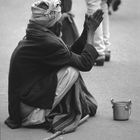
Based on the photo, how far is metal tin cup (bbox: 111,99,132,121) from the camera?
8789mm

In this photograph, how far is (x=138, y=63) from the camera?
12.8 meters

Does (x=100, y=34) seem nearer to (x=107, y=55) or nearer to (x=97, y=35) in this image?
(x=97, y=35)

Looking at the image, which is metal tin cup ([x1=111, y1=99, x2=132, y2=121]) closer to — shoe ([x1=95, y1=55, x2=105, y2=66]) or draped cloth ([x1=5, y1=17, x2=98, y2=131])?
draped cloth ([x1=5, y1=17, x2=98, y2=131])

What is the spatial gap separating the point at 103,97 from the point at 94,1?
216 centimetres

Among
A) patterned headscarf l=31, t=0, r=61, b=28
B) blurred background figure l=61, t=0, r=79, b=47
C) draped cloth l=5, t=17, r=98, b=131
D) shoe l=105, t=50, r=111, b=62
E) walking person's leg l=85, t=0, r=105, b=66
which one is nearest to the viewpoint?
draped cloth l=5, t=17, r=98, b=131

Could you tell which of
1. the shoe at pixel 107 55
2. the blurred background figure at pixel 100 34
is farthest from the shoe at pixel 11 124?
the shoe at pixel 107 55

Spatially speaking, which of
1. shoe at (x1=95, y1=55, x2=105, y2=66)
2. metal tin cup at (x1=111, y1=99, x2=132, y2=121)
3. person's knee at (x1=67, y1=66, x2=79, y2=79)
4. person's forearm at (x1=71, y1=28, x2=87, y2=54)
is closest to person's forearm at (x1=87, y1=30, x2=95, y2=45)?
person's forearm at (x1=71, y1=28, x2=87, y2=54)

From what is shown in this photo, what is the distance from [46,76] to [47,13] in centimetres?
61

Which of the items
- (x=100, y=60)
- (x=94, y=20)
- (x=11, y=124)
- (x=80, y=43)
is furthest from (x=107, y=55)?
(x=11, y=124)

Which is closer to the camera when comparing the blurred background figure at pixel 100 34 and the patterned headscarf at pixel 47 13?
the patterned headscarf at pixel 47 13

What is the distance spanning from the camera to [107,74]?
38.6 feet

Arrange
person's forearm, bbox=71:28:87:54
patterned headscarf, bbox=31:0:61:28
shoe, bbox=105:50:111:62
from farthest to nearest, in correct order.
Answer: shoe, bbox=105:50:111:62, person's forearm, bbox=71:28:87:54, patterned headscarf, bbox=31:0:61:28

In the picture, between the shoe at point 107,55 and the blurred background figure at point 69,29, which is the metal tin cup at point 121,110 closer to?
the blurred background figure at point 69,29

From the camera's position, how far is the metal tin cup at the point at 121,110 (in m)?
8.79
